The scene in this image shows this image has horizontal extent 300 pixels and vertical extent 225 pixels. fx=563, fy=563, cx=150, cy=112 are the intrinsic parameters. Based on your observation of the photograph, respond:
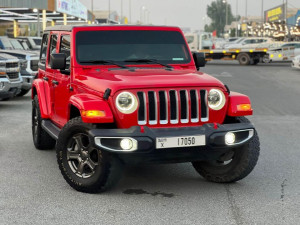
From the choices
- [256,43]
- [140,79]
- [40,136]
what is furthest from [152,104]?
[256,43]

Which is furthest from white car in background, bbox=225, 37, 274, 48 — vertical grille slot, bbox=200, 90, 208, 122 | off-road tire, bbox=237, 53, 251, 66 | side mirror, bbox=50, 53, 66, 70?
vertical grille slot, bbox=200, 90, 208, 122

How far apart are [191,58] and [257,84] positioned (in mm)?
14902

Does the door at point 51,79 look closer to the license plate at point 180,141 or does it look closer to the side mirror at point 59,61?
the side mirror at point 59,61

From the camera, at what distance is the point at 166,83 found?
560cm

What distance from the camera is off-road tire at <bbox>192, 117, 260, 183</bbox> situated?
6012mm

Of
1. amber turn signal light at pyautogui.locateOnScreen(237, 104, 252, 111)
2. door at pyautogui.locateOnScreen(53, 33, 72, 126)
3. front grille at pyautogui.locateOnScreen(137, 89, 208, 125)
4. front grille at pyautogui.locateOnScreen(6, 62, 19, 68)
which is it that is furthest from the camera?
front grille at pyautogui.locateOnScreen(6, 62, 19, 68)

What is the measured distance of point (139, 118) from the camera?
554 cm

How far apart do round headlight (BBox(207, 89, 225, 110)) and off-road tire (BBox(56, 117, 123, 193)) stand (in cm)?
111

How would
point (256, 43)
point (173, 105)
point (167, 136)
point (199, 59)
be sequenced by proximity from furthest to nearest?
point (256, 43) → point (199, 59) → point (173, 105) → point (167, 136)

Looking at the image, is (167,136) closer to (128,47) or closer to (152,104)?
(152,104)

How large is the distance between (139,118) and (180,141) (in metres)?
→ 0.47

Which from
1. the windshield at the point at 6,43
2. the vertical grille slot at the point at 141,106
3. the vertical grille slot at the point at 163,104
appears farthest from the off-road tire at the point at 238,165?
the windshield at the point at 6,43

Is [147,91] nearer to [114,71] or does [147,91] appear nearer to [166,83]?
[166,83]

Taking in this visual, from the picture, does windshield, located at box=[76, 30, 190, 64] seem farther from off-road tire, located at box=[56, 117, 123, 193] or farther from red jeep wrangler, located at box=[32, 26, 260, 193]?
off-road tire, located at box=[56, 117, 123, 193]
